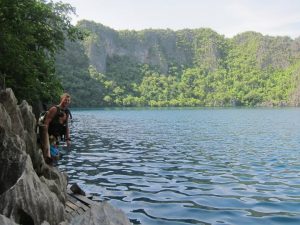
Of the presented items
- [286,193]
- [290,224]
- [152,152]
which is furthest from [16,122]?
[152,152]

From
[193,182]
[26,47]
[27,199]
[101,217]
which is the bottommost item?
[193,182]

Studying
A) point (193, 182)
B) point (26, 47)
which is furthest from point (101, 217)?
point (26, 47)

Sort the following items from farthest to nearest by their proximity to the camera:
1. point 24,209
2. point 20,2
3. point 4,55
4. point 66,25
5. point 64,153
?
1. point 66,25
2. point 20,2
3. point 64,153
4. point 4,55
5. point 24,209

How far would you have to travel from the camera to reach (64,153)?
29969mm

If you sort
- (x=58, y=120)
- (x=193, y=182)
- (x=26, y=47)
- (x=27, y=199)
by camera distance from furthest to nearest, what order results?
(x=26, y=47)
(x=193, y=182)
(x=58, y=120)
(x=27, y=199)

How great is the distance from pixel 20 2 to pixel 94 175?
18.1 m

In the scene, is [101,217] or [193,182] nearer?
[101,217]

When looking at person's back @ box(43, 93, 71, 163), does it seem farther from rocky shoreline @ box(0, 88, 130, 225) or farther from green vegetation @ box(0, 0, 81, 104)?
green vegetation @ box(0, 0, 81, 104)

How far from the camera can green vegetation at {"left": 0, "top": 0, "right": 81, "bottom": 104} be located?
2786cm

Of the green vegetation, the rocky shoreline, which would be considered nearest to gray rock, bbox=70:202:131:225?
the rocky shoreline

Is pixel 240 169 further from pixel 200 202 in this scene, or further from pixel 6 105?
pixel 6 105

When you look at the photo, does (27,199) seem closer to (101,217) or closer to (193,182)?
(101,217)

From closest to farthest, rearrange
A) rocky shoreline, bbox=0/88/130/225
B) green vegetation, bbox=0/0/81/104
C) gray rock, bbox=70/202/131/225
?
rocky shoreline, bbox=0/88/130/225 → gray rock, bbox=70/202/131/225 → green vegetation, bbox=0/0/81/104

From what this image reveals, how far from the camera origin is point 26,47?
107ft
